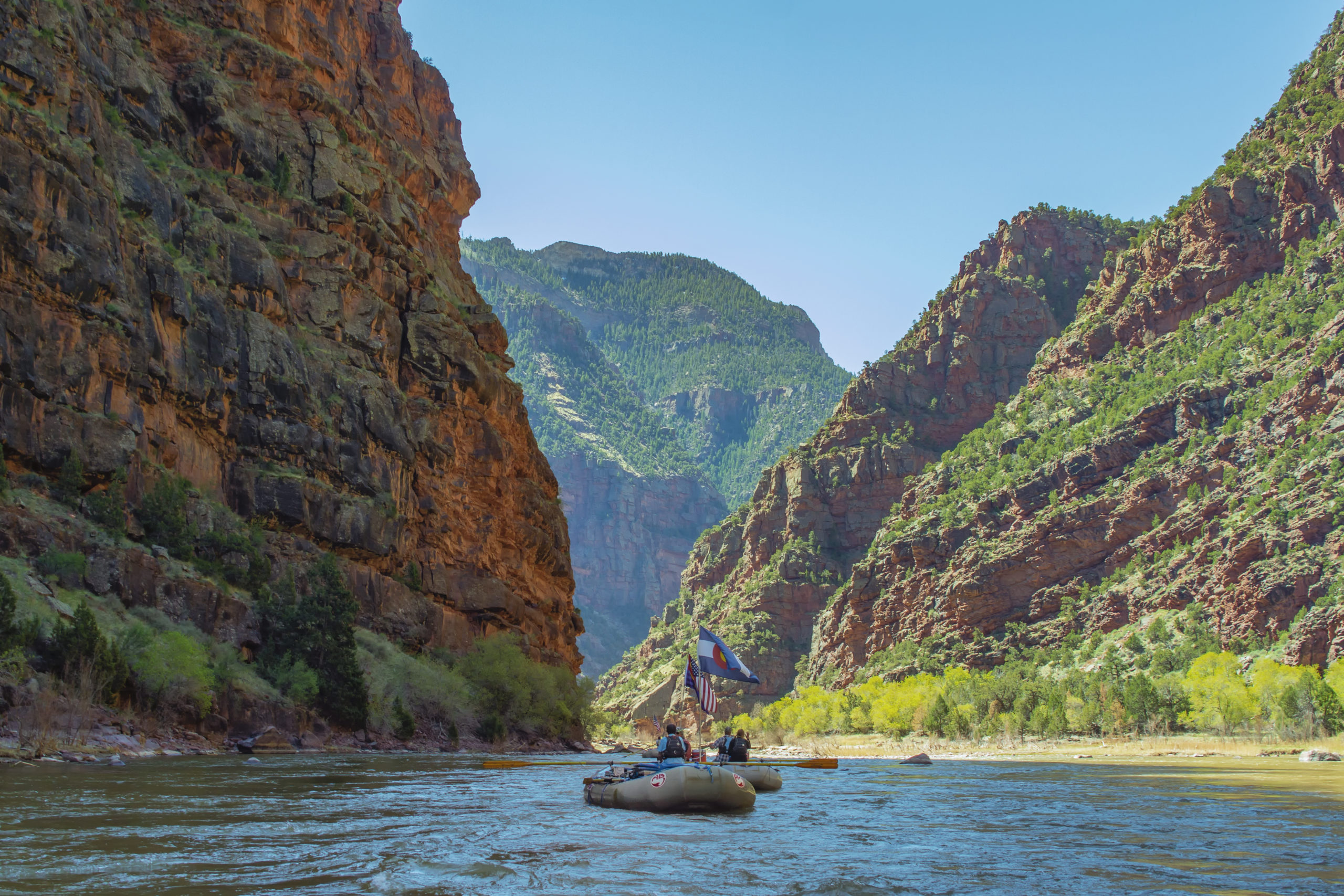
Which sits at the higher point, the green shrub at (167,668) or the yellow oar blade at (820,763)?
the green shrub at (167,668)

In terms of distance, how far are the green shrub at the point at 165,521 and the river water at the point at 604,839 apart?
57.9ft

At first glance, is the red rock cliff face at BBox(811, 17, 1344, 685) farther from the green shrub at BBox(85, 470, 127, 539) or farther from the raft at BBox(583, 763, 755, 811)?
the green shrub at BBox(85, 470, 127, 539)

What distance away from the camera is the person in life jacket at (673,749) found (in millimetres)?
29516

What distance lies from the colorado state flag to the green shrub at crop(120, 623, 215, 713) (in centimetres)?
2249

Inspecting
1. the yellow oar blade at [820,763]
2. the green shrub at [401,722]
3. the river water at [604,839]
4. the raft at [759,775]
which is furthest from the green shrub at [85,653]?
the yellow oar blade at [820,763]

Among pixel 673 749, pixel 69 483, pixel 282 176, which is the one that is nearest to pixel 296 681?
pixel 69 483

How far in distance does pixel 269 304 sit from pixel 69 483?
2108 cm

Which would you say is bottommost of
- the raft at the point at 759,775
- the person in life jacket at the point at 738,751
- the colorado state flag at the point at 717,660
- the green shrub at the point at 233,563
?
the raft at the point at 759,775

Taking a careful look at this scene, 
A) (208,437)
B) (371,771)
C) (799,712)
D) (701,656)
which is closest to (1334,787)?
(701,656)

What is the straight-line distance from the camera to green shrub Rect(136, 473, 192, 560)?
52.1 m

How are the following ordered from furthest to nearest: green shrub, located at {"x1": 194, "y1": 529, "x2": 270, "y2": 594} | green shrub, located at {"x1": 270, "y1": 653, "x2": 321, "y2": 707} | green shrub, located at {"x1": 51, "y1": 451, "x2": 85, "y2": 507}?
green shrub, located at {"x1": 194, "y1": 529, "x2": 270, "y2": 594}, green shrub, located at {"x1": 270, "y1": 653, "x2": 321, "y2": 707}, green shrub, located at {"x1": 51, "y1": 451, "x2": 85, "y2": 507}

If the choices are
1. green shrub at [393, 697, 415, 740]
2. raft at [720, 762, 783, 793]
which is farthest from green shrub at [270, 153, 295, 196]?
raft at [720, 762, 783, 793]

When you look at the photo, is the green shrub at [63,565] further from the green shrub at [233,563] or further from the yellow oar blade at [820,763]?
the yellow oar blade at [820,763]

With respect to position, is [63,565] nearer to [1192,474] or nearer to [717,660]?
[717,660]
